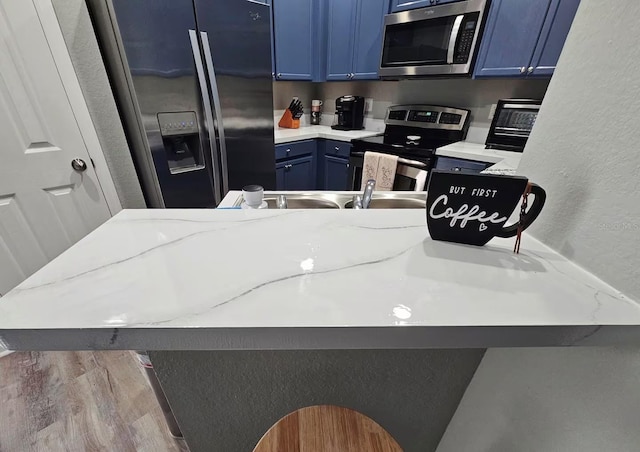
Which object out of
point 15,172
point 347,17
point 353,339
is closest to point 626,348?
point 353,339

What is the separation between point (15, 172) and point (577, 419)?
223 cm

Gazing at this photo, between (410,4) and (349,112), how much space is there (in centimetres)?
110

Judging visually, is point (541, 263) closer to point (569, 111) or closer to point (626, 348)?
point (626, 348)

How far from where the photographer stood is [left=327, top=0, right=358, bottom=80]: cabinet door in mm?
2686

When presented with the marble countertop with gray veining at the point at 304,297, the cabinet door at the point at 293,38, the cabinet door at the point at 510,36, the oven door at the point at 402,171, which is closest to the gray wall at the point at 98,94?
the marble countertop with gray veining at the point at 304,297

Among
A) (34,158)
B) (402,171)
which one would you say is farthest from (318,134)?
(34,158)

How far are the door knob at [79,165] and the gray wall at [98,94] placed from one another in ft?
0.37

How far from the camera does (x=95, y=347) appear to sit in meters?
0.38

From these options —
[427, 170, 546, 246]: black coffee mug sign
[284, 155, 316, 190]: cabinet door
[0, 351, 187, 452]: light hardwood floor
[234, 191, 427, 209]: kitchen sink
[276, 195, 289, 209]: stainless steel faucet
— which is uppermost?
[427, 170, 546, 246]: black coffee mug sign

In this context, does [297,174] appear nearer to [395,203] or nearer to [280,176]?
[280,176]

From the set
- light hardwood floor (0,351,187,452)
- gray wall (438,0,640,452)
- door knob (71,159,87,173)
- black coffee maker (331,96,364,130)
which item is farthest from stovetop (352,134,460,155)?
light hardwood floor (0,351,187,452)

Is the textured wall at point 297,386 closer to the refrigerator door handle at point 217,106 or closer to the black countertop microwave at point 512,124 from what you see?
the refrigerator door handle at point 217,106

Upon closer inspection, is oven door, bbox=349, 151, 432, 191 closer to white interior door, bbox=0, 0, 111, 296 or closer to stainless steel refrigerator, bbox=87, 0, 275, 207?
Result: stainless steel refrigerator, bbox=87, 0, 275, 207

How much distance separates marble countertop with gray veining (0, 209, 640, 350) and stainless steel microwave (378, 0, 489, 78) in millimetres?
2129
